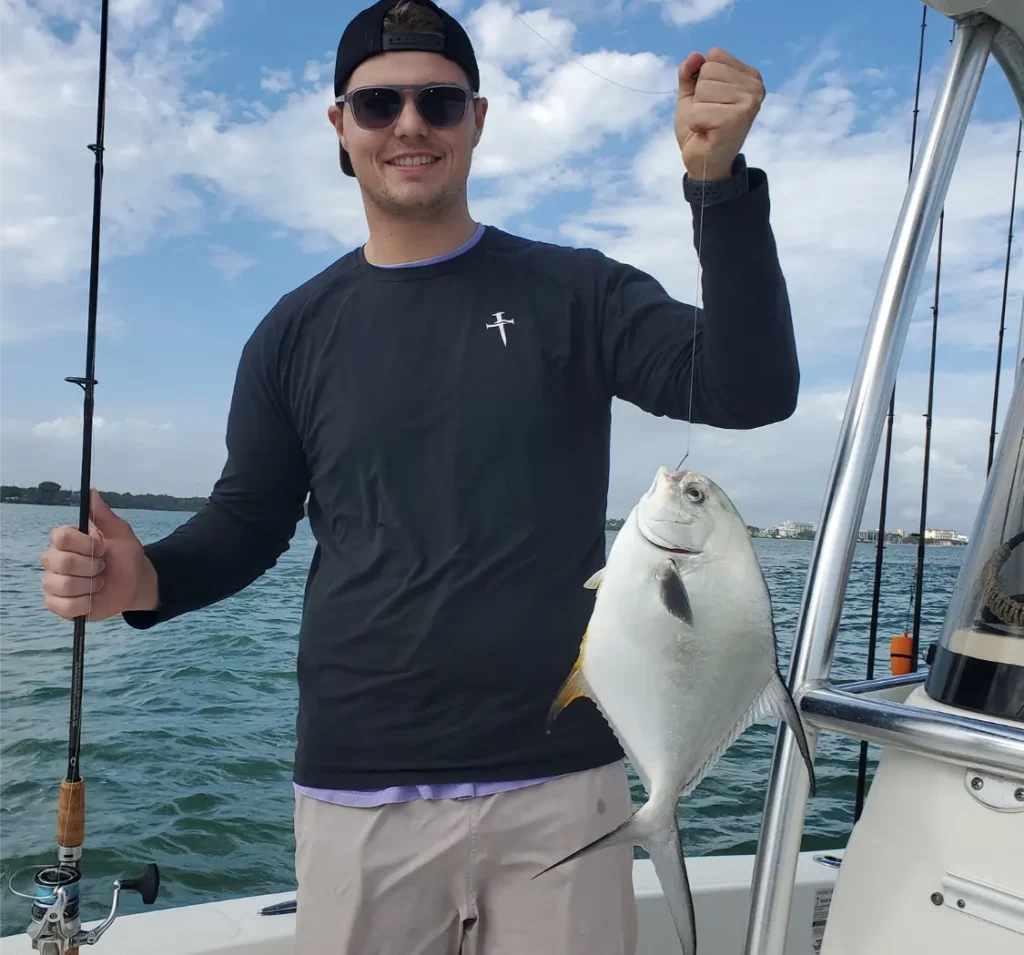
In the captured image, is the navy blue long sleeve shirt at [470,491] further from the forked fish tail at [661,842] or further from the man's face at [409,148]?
the forked fish tail at [661,842]

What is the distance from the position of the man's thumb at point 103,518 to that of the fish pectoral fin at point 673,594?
3.44 feet

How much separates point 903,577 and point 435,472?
40.0 metres

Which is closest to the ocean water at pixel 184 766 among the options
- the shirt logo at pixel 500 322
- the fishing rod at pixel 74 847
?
the fishing rod at pixel 74 847

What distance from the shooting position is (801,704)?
1318 millimetres

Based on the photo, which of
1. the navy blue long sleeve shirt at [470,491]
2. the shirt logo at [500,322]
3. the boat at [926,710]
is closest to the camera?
the boat at [926,710]

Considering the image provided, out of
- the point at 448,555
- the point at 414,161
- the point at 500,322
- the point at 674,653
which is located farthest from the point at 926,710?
the point at 414,161

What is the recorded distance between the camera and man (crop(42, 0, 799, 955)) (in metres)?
1.65

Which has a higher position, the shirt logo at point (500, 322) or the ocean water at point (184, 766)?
the shirt logo at point (500, 322)

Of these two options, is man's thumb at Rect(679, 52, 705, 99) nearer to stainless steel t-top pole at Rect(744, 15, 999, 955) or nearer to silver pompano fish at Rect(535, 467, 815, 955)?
stainless steel t-top pole at Rect(744, 15, 999, 955)

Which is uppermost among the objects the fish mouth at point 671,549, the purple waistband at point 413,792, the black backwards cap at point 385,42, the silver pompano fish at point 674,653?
the black backwards cap at point 385,42

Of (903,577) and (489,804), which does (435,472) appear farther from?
(903,577)

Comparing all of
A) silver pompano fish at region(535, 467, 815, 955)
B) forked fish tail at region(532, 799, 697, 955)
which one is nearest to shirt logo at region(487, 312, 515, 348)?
silver pompano fish at region(535, 467, 815, 955)

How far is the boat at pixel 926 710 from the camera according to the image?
3.94ft

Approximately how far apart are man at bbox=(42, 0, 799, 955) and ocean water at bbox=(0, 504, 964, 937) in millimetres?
440
